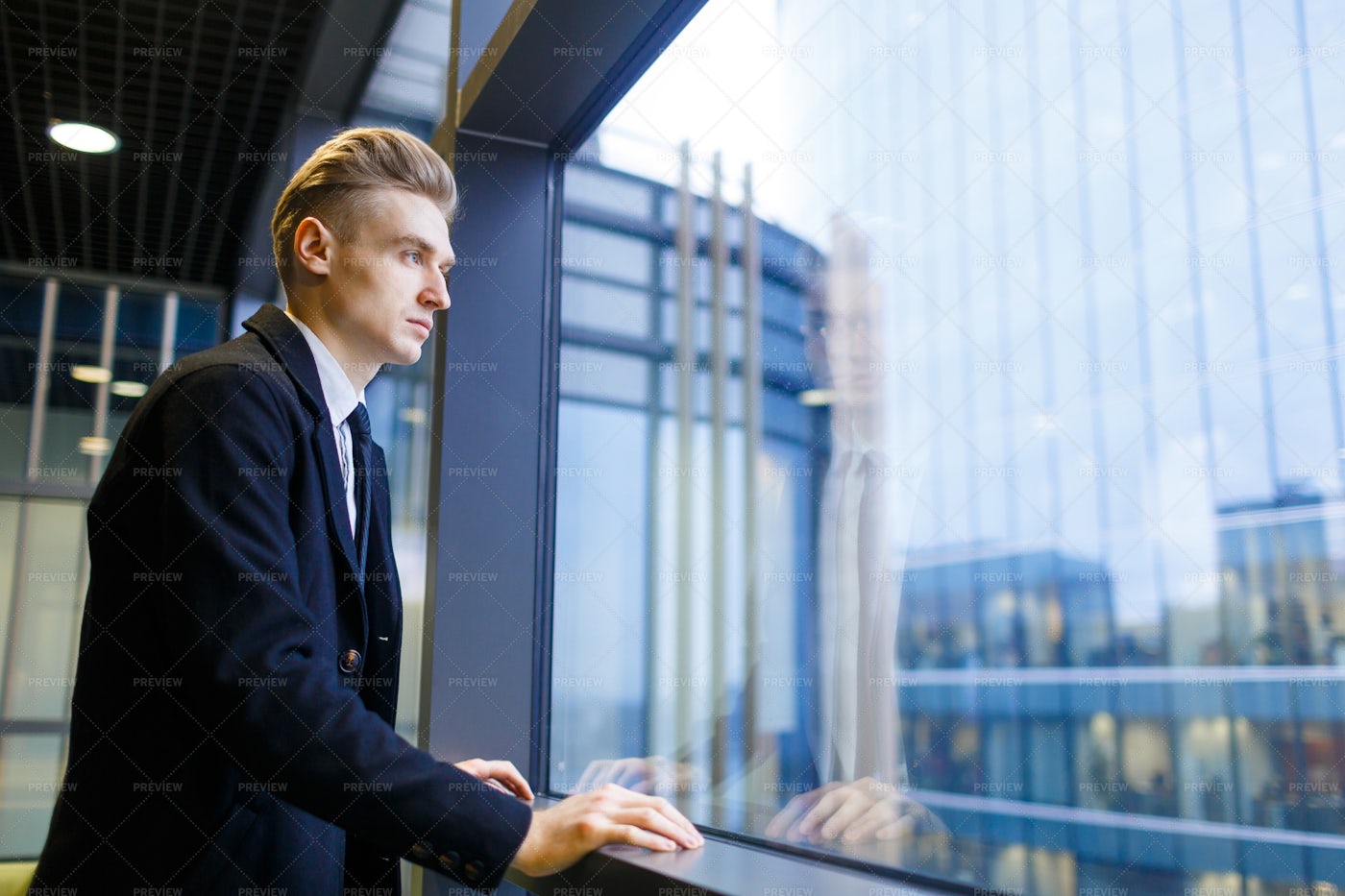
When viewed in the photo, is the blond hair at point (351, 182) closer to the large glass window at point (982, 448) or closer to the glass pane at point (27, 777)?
the large glass window at point (982, 448)

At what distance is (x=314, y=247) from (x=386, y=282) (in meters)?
0.11

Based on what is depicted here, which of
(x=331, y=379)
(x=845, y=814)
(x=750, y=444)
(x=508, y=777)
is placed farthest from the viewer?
(x=750, y=444)

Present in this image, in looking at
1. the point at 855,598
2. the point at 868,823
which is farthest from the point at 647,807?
the point at 855,598

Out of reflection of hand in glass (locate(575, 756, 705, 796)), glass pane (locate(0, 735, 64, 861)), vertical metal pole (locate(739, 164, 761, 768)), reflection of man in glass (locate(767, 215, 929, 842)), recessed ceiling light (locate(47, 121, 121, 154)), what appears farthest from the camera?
glass pane (locate(0, 735, 64, 861))

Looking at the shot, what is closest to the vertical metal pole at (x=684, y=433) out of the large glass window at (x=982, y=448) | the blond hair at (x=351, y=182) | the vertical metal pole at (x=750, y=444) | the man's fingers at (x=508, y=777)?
the large glass window at (x=982, y=448)

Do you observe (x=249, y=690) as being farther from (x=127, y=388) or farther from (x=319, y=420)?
(x=127, y=388)

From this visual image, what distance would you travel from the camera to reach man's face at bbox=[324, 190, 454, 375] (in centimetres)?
135

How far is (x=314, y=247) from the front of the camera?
Answer: 4.48ft

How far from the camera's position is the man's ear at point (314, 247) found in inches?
53.5

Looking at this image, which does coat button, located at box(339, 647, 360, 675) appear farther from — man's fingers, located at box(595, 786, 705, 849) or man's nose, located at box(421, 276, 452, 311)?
man's nose, located at box(421, 276, 452, 311)

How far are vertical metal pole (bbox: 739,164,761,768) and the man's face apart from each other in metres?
0.47

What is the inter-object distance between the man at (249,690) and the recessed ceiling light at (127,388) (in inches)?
173

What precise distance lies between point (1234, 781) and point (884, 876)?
407 millimetres

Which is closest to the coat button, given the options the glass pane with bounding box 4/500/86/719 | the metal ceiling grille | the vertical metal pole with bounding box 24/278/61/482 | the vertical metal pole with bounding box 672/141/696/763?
the vertical metal pole with bounding box 672/141/696/763
